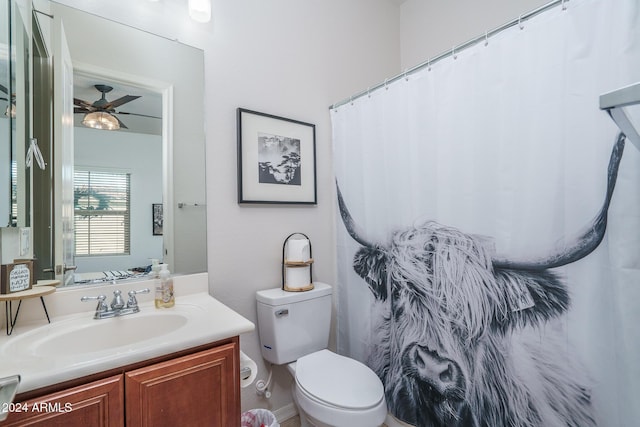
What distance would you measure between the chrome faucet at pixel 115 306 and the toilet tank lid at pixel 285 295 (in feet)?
1.88

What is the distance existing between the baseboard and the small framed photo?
119 centimetres

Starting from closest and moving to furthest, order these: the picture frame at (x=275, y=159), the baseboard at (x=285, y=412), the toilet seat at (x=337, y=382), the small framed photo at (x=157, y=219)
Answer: the toilet seat at (x=337, y=382), the small framed photo at (x=157, y=219), the picture frame at (x=275, y=159), the baseboard at (x=285, y=412)

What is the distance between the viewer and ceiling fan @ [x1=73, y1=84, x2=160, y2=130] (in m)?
1.31

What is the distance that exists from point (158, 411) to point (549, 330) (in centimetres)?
130

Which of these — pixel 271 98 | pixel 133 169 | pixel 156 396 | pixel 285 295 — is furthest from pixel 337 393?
pixel 271 98

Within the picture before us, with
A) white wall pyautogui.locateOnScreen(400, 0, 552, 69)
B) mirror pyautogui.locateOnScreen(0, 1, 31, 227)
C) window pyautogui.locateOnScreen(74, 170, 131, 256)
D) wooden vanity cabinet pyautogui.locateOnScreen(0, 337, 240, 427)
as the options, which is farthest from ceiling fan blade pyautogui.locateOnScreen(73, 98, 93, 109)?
white wall pyautogui.locateOnScreen(400, 0, 552, 69)

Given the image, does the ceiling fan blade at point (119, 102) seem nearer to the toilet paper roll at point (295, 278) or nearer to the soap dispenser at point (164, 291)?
the soap dispenser at point (164, 291)

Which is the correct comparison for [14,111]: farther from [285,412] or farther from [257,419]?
[285,412]

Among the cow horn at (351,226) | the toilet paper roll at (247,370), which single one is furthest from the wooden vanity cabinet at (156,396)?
the cow horn at (351,226)

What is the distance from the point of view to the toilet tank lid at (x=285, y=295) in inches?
63.1

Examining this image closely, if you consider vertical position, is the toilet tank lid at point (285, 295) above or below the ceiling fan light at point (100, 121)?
below

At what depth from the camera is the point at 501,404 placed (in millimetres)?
1245

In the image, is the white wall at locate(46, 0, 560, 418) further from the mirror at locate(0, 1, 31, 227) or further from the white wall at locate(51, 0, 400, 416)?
the mirror at locate(0, 1, 31, 227)

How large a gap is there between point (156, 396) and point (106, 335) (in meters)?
0.40
